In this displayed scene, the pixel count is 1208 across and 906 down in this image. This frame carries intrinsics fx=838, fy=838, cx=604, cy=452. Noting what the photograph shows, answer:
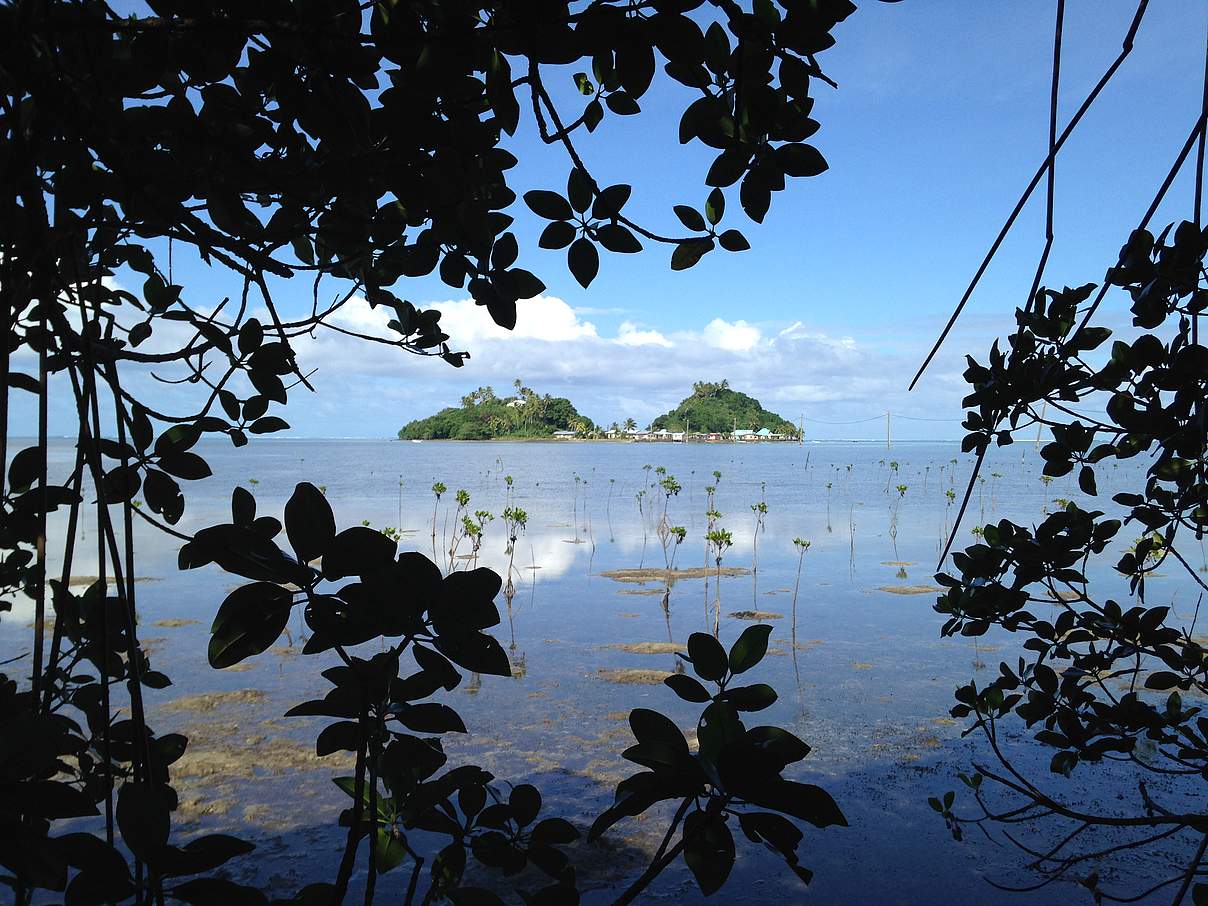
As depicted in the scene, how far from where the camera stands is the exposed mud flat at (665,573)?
312 inches

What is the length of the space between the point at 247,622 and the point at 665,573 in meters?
7.68

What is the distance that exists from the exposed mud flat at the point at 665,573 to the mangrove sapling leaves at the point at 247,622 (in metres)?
7.27

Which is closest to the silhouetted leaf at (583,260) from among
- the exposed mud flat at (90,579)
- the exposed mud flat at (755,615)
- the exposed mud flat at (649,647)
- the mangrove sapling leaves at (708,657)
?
the mangrove sapling leaves at (708,657)

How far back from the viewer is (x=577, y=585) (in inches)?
301

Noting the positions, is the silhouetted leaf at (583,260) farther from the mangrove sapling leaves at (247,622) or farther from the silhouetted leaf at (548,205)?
the mangrove sapling leaves at (247,622)

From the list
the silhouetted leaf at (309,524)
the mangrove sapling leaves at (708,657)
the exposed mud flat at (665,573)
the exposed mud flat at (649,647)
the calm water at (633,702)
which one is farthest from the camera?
the exposed mud flat at (665,573)

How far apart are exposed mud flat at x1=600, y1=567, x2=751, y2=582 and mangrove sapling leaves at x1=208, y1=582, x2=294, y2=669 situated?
727 centimetres

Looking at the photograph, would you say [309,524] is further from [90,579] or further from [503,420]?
[503,420]

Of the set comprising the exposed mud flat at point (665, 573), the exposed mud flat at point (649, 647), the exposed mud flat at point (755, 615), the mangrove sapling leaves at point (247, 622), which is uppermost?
the mangrove sapling leaves at point (247, 622)

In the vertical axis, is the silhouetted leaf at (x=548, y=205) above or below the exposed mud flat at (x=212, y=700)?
above

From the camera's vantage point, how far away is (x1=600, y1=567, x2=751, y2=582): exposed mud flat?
7.92 meters

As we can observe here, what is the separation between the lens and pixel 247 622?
0.59 meters

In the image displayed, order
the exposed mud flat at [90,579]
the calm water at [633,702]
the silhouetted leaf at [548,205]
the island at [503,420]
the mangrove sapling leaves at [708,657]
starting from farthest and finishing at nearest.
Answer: the island at [503,420]
the exposed mud flat at [90,579]
the calm water at [633,702]
the silhouetted leaf at [548,205]
the mangrove sapling leaves at [708,657]

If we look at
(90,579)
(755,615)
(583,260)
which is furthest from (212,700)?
(583,260)
